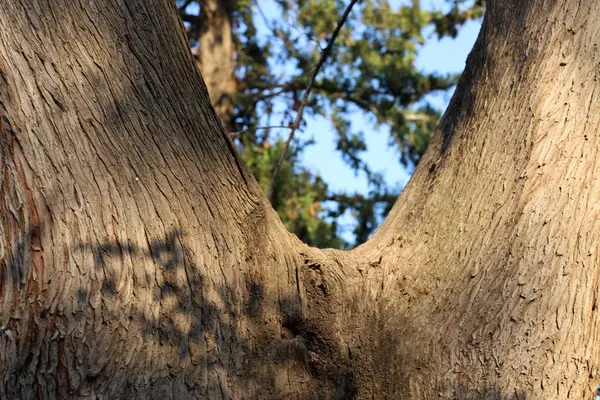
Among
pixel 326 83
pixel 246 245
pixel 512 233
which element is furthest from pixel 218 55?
pixel 512 233

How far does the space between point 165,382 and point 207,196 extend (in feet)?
2.14

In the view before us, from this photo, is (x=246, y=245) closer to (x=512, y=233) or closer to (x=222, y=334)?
(x=222, y=334)

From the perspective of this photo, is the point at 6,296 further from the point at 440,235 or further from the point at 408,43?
the point at 408,43

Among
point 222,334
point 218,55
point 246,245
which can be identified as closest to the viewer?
→ point 222,334

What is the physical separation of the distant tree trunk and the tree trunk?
632 centimetres

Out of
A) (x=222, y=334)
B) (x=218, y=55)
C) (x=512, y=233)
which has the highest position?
(x=218, y=55)

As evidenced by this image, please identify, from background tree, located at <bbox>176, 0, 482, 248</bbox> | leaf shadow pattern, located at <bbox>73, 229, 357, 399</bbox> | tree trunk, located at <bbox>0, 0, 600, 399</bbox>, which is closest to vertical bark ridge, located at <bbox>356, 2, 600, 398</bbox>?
tree trunk, located at <bbox>0, 0, 600, 399</bbox>

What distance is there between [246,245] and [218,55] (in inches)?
279

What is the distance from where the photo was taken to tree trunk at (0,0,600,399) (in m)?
2.24

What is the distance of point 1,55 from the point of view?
2320 millimetres

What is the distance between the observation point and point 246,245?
2637 mm

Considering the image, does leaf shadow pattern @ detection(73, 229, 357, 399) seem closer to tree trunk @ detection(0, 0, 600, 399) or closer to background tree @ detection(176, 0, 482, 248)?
tree trunk @ detection(0, 0, 600, 399)

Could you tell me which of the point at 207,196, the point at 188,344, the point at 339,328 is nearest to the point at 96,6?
the point at 207,196

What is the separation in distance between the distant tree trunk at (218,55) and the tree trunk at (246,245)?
632 cm
